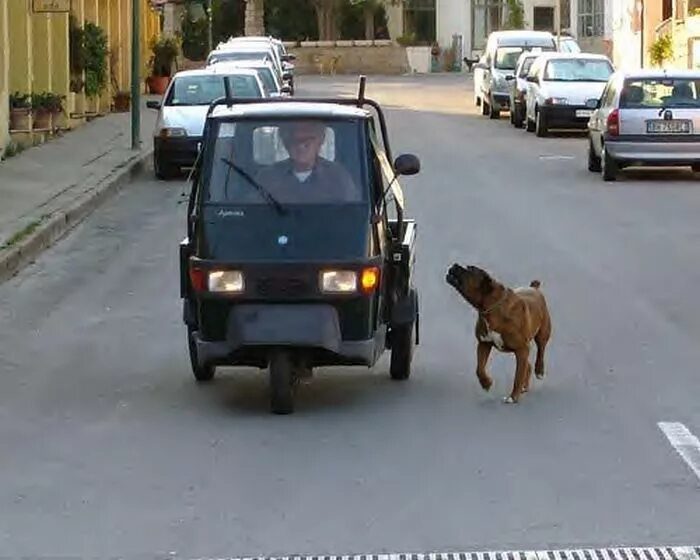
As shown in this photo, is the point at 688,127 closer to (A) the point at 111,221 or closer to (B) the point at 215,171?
(A) the point at 111,221

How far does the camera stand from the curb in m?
15.7

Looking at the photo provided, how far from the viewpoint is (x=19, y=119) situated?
89.1 feet

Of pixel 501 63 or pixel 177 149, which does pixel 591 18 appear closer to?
pixel 501 63

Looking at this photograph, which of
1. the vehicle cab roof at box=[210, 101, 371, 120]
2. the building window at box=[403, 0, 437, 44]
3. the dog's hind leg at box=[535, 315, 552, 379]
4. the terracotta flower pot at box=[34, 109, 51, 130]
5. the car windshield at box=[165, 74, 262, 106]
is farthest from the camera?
the building window at box=[403, 0, 437, 44]

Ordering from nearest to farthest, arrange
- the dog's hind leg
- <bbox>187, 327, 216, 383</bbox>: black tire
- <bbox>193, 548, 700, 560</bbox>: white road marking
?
<bbox>193, 548, 700, 560</bbox>: white road marking → <bbox>187, 327, 216, 383</bbox>: black tire → the dog's hind leg

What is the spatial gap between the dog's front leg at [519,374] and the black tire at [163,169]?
52.2 feet

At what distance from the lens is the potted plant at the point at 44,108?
28453 millimetres

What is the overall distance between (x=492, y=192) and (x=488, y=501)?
14935 millimetres

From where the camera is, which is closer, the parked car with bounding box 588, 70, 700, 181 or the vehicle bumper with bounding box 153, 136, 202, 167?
the parked car with bounding box 588, 70, 700, 181

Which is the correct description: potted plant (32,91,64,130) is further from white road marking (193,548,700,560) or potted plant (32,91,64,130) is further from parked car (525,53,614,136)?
white road marking (193,548,700,560)

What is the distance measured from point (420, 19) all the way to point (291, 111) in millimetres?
73672

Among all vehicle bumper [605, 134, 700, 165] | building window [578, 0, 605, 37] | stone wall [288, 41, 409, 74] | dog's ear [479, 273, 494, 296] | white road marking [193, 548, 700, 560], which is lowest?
white road marking [193, 548, 700, 560]

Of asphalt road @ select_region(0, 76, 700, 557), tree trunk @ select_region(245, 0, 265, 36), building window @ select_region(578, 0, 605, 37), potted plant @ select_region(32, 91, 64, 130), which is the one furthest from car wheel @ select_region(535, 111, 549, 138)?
tree trunk @ select_region(245, 0, 265, 36)

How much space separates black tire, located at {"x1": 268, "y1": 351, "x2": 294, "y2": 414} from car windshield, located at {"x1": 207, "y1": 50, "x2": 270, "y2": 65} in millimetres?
29824
